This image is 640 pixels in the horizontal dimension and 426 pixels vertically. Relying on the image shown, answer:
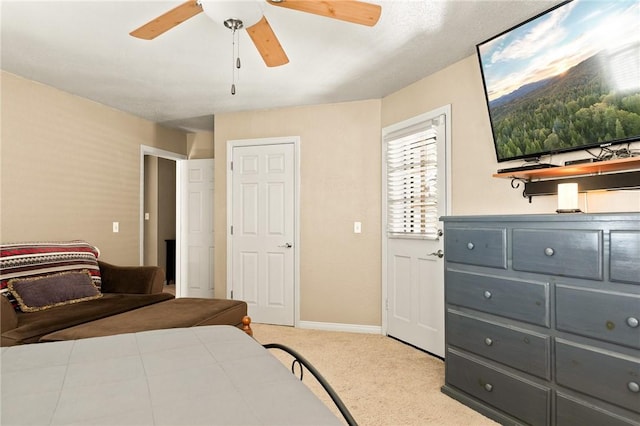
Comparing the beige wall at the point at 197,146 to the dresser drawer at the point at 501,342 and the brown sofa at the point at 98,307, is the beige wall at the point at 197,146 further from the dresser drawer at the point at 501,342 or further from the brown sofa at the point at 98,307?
the dresser drawer at the point at 501,342

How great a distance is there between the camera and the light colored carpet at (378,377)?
2457 mm

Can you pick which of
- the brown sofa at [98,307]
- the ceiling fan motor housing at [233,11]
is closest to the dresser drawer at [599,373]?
the ceiling fan motor housing at [233,11]

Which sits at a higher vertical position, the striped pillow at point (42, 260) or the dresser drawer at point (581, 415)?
the striped pillow at point (42, 260)

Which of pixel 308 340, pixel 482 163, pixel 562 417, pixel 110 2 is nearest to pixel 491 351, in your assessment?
pixel 562 417

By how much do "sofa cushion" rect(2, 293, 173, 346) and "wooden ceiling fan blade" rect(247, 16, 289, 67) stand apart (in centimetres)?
220

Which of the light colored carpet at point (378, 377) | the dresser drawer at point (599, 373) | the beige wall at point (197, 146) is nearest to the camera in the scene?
the dresser drawer at point (599, 373)

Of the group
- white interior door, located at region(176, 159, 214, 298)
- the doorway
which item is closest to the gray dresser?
white interior door, located at region(176, 159, 214, 298)

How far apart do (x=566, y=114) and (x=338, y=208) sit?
2.50 metres

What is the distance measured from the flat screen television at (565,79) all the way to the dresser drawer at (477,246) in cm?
69

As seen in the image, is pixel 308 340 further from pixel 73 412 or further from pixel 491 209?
pixel 73 412

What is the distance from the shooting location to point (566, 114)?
2.40 metres

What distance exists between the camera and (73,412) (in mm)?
1070

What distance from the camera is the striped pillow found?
3.14m

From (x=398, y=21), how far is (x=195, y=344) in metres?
2.27
